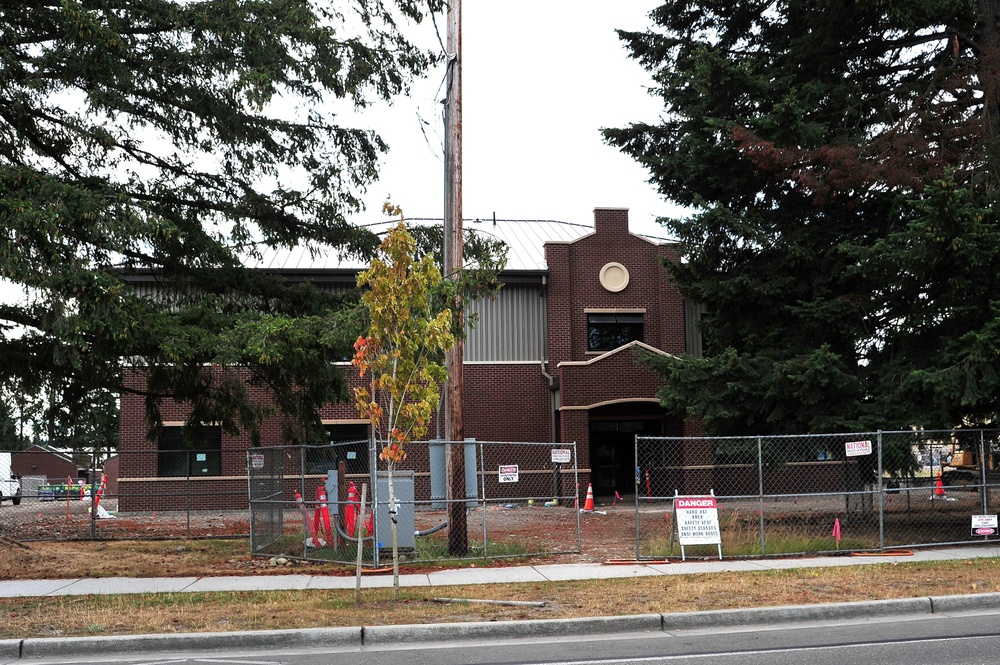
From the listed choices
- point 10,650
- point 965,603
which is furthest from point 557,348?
point 10,650

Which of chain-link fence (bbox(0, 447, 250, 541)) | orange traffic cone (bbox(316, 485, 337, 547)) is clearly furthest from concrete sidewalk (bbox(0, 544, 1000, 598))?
chain-link fence (bbox(0, 447, 250, 541))

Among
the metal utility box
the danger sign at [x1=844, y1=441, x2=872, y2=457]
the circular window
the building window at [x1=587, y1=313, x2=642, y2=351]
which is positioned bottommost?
the metal utility box

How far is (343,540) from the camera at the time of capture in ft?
50.5

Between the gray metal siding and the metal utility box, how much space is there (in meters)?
17.5

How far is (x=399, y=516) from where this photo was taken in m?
15.2

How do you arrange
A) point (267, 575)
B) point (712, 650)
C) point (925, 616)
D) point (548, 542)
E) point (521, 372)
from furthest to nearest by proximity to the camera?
1. point (521, 372)
2. point (548, 542)
3. point (267, 575)
4. point (925, 616)
5. point (712, 650)

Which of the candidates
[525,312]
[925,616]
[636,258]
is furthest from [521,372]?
[925,616]

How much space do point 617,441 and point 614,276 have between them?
5.84m

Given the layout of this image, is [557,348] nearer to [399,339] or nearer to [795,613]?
[399,339]

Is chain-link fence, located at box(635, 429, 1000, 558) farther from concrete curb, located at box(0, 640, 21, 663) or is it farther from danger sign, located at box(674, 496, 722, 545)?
concrete curb, located at box(0, 640, 21, 663)

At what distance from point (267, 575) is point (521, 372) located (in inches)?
767

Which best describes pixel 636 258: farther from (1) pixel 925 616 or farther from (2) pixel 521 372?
(1) pixel 925 616

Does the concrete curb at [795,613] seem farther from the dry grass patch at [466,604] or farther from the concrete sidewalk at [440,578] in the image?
the concrete sidewalk at [440,578]

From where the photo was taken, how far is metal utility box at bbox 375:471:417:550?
14.8 metres
